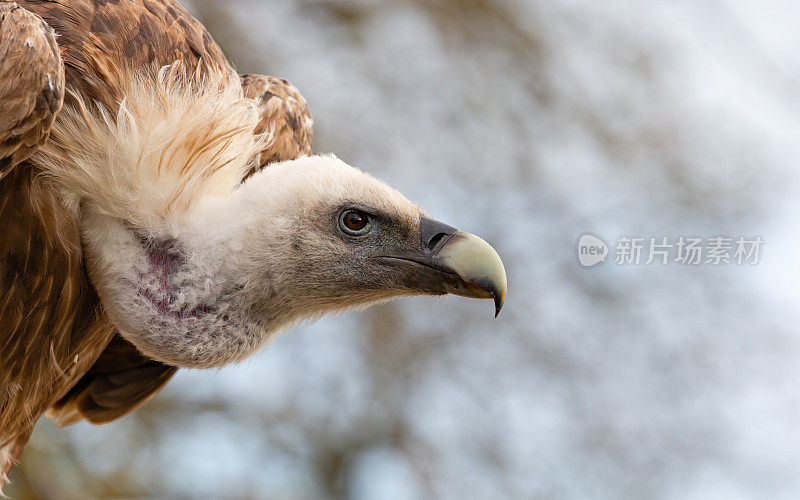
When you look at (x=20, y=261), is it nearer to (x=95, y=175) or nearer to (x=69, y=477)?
(x=95, y=175)

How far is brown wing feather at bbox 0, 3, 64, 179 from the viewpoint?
Result: 205 cm

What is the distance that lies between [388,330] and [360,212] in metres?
5.85

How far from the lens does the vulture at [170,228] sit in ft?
7.84

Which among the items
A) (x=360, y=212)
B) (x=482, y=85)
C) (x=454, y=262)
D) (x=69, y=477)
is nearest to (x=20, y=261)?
(x=360, y=212)

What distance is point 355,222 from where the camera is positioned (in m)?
2.59

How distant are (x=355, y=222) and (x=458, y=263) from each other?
0.35m

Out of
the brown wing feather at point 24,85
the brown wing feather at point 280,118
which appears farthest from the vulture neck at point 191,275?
the brown wing feather at point 280,118

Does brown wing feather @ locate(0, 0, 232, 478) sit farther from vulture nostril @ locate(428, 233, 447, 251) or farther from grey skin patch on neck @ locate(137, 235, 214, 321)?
vulture nostril @ locate(428, 233, 447, 251)

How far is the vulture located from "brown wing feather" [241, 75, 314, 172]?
18.5 inches

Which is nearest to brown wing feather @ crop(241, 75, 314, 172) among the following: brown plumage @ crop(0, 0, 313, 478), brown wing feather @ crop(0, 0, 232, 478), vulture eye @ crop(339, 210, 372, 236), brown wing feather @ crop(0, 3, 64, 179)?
brown plumage @ crop(0, 0, 313, 478)

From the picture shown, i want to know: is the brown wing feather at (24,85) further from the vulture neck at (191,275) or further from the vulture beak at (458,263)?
the vulture beak at (458,263)

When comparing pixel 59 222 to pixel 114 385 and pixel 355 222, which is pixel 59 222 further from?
pixel 114 385

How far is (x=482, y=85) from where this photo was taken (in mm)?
8555

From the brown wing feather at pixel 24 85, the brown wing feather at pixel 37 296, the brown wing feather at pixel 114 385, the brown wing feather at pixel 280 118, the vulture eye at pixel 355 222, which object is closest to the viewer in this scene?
the brown wing feather at pixel 24 85
